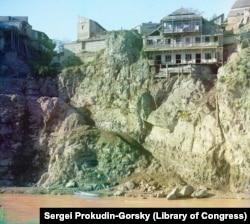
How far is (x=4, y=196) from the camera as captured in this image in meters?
39.1

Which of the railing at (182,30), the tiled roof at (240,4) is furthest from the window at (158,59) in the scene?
the tiled roof at (240,4)

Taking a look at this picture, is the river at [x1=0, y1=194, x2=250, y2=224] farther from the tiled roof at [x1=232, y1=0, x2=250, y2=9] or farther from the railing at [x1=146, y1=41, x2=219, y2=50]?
the tiled roof at [x1=232, y1=0, x2=250, y2=9]

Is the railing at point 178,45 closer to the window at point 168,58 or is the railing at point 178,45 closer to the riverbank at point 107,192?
the window at point 168,58

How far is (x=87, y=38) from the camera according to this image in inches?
2131

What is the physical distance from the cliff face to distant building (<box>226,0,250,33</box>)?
8403 millimetres

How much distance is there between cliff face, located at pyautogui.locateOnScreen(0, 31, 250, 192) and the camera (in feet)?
133

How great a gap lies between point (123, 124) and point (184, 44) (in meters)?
8.67

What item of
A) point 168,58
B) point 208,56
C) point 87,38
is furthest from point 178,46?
point 87,38

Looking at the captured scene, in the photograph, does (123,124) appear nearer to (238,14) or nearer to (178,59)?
(178,59)

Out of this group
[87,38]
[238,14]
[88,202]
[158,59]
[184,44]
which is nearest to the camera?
[88,202]

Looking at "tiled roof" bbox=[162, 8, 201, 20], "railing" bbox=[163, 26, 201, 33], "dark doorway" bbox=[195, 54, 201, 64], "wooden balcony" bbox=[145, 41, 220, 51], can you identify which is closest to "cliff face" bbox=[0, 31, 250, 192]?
"wooden balcony" bbox=[145, 41, 220, 51]

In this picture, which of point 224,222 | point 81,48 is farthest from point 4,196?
point 224,222

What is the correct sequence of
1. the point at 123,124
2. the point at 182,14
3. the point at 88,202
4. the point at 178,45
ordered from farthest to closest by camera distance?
the point at 182,14, the point at 178,45, the point at 123,124, the point at 88,202

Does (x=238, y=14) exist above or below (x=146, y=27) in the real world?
above
